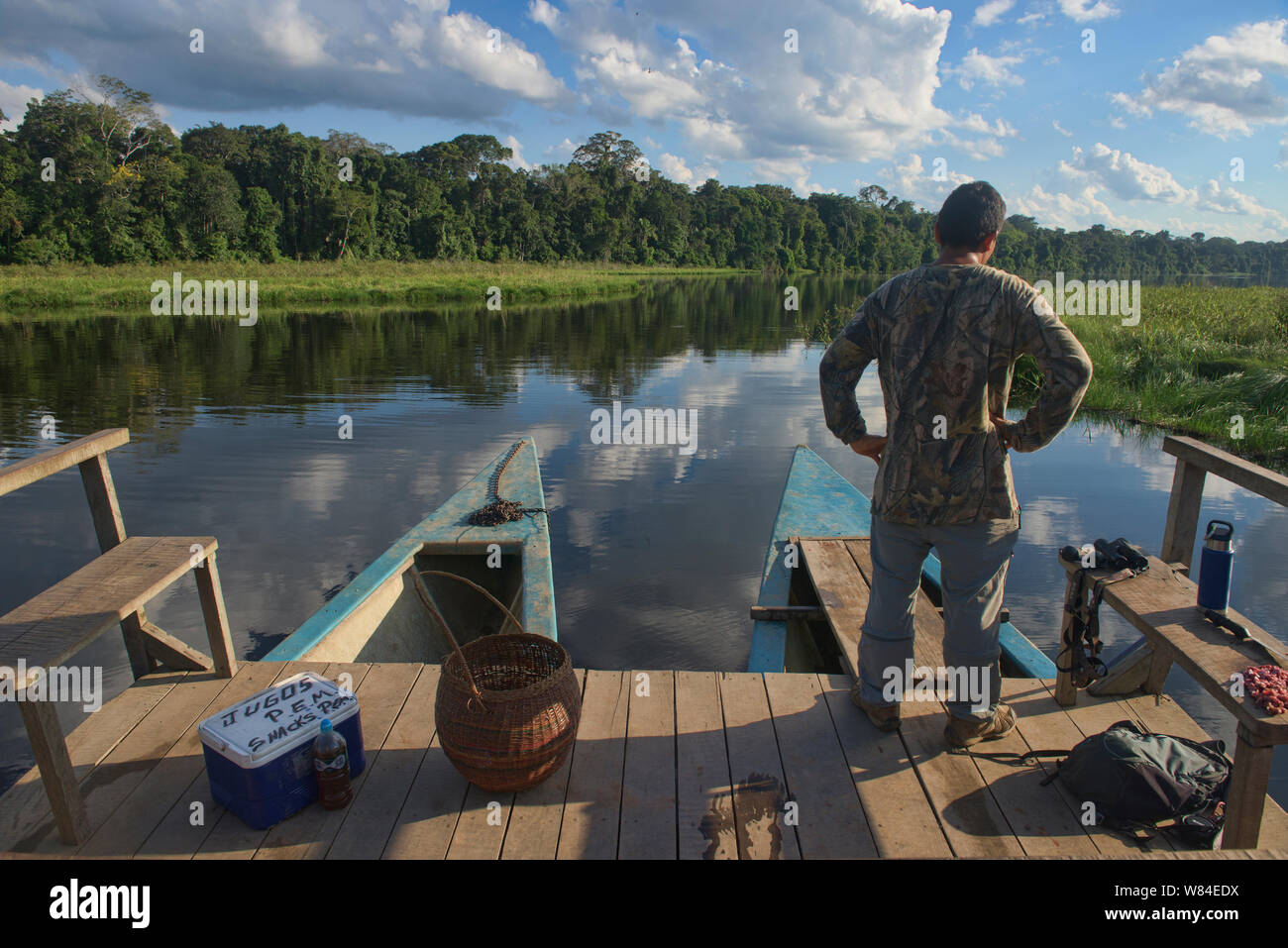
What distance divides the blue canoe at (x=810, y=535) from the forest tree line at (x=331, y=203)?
15.2 meters

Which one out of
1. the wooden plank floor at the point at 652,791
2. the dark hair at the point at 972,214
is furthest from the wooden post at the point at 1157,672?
the dark hair at the point at 972,214

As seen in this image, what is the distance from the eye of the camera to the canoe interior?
5020 millimetres

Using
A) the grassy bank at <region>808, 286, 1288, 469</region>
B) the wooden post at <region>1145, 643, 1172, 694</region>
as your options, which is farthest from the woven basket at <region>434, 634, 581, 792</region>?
the grassy bank at <region>808, 286, 1288, 469</region>

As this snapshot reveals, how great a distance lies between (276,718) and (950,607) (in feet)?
8.55

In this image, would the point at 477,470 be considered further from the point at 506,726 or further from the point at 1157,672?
the point at 1157,672

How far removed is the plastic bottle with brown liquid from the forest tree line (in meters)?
18.5

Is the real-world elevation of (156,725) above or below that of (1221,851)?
below

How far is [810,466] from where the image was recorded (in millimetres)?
8953

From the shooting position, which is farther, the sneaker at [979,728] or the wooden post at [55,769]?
the sneaker at [979,728]

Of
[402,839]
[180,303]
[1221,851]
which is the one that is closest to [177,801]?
[402,839]

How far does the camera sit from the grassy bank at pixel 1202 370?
41.1ft

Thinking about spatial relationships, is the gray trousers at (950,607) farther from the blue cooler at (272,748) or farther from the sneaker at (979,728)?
the blue cooler at (272,748)
